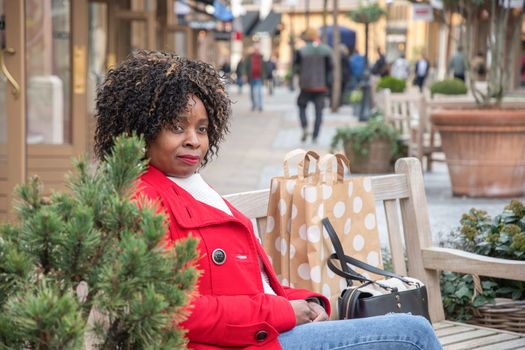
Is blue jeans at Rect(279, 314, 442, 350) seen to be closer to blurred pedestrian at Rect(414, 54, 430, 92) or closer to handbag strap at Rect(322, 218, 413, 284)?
handbag strap at Rect(322, 218, 413, 284)

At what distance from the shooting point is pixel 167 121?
8.09 feet

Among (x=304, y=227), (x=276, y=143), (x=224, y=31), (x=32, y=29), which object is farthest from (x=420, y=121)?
(x=224, y=31)

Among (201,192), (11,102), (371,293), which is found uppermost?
(11,102)

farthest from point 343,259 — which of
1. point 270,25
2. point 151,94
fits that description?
point 270,25

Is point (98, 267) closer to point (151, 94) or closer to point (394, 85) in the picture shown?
point (151, 94)

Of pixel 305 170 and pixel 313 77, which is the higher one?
pixel 313 77

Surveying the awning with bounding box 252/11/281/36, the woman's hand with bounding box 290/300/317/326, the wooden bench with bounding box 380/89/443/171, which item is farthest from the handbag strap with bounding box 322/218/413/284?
the awning with bounding box 252/11/281/36

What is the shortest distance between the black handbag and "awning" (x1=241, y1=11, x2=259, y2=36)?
153 feet

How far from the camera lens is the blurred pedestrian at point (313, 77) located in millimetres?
15773

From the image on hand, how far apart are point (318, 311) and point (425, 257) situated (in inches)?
44.3

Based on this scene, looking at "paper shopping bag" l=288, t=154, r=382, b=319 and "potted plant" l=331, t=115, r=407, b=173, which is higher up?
"paper shopping bag" l=288, t=154, r=382, b=319

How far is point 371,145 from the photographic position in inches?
458

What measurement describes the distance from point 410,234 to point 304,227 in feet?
2.47

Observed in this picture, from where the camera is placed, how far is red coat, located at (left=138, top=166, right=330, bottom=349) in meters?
2.29
